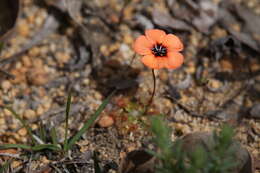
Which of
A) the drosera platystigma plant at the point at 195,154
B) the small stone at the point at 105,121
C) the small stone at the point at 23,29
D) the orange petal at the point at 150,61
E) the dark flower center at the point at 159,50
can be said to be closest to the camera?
the drosera platystigma plant at the point at 195,154

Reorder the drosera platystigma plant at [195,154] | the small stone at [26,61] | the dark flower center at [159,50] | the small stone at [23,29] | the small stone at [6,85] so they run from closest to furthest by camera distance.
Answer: the drosera platystigma plant at [195,154], the dark flower center at [159,50], the small stone at [6,85], the small stone at [26,61], the small stone at [23,29]

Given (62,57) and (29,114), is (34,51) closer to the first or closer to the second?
(62,57)

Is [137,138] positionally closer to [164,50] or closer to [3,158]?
[164,50]

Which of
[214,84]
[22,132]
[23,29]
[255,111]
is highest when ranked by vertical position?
[23,29]

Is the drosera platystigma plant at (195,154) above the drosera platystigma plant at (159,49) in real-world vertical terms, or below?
below

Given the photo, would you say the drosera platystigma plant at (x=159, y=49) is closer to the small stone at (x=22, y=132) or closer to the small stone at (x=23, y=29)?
the small stone at (x=22, y=132)

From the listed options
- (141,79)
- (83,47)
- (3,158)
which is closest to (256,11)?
(141,79)

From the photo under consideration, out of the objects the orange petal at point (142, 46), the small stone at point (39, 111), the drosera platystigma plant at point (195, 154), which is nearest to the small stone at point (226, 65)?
the orange petal at point (142, 46)

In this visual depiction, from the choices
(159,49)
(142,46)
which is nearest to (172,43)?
(159,49)
